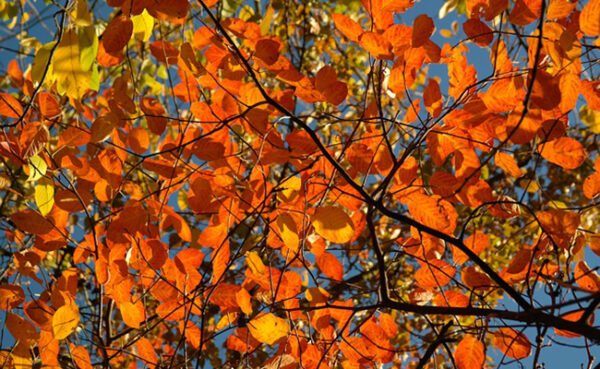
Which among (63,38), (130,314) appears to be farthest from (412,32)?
(130,314)

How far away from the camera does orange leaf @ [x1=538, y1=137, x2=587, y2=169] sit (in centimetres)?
152

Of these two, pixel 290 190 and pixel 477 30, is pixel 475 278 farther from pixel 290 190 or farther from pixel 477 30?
pixel 477 30

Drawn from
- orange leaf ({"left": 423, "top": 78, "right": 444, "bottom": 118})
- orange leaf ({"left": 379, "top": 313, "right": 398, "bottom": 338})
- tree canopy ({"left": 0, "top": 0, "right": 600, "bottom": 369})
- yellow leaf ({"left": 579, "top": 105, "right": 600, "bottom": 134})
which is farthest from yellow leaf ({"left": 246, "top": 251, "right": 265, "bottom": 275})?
yellow leaf ({"left": 579, "top": 105, "right": 600, "bottom": 134})

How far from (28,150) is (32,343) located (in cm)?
85

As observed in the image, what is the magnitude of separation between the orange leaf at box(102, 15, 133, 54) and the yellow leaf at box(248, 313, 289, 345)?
854mm

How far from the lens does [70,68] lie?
1215 millimetres

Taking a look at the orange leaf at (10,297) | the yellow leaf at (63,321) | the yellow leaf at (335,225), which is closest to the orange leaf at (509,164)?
the yellow leaf at (335,225)

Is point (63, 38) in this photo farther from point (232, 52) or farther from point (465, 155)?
point (465, 155)

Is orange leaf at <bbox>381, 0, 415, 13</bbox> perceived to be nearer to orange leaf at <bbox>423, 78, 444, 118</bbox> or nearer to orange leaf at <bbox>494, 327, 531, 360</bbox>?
orange leaf at <bbox>423, 78, 444, 118</bbox>

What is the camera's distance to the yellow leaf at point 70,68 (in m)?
1.20

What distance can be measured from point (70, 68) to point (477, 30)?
1129mm

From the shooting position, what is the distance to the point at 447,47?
1729 mm

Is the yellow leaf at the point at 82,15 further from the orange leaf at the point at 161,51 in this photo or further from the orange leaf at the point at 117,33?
the orange leaf at the point at 161,51

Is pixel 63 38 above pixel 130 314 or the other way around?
above
